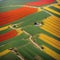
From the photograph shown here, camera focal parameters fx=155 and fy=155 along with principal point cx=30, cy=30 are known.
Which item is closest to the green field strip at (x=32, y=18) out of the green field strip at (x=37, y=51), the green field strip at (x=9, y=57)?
the green field strip at (x=37, y=51)

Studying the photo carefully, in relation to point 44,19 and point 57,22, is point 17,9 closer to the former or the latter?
point 44,19

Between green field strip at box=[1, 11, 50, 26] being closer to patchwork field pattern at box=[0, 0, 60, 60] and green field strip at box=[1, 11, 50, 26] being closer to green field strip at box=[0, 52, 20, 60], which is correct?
patchwork field pattern at box=[0, 0, 60, 60]

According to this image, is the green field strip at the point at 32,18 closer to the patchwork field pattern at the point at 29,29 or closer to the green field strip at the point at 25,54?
the patchwork field pattern at the point at 29,29

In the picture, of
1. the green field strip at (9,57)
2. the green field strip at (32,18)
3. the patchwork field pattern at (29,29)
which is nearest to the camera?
the green field strip at (9,57)

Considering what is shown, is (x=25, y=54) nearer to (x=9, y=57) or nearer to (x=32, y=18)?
(x=9, y=57)

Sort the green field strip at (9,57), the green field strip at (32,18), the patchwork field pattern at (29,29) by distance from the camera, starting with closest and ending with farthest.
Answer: the green field strip at (9,57)
the patchwork field pattern at (29,29)
the green field strip at (32,18)

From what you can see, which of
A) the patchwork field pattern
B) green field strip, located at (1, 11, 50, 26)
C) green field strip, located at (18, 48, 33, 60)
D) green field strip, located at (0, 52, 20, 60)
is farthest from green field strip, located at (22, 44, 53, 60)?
green field strip, located at (1, 11, 50, 26)

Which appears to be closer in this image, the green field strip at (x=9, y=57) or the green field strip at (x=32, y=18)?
the green field strip at (x=9, y=57)

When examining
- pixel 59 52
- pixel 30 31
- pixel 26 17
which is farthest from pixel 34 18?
pixel 59 52

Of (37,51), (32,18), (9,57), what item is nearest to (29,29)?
(32,18)
